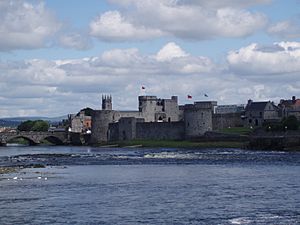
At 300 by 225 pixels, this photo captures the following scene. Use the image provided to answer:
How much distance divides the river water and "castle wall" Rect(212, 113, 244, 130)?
67.2m

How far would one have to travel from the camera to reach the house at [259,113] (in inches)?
4786

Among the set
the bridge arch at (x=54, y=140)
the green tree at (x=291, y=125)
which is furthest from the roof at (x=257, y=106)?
the bridge arch at (x=54, y=140)

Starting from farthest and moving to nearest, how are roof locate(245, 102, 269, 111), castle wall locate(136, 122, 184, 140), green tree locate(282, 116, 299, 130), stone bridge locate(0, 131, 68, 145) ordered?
stone bridge locate(0, 131, 68, 145)
roof locate(245, 102, 269, 111)
castle wall locate(136, 122, 184, 140)
green tree locate(282, 116, 299, 130)

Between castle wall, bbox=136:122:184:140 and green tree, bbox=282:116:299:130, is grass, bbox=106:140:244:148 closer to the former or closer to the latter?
castle wall, bbox=136:122:184:140

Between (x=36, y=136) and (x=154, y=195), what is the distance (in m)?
95.3

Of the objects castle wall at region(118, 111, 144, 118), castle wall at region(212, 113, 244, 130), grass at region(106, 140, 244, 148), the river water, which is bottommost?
the river water

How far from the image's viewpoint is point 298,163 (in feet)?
181

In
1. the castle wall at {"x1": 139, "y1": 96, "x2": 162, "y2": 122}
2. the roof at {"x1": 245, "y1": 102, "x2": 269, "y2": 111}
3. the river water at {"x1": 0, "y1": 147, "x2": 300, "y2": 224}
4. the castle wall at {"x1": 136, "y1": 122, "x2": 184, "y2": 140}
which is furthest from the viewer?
the castle wall at {"x1": 139, "y1": 96, "x2": 162, "y2": 122}

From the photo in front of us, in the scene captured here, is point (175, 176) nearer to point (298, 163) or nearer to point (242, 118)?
point (298, 163)

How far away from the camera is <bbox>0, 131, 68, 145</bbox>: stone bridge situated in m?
125

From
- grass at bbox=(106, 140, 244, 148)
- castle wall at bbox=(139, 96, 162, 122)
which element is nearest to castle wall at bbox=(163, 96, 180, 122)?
castle wall at bbox=(139, 96, 162, 122)

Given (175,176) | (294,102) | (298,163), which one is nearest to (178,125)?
(294,102)

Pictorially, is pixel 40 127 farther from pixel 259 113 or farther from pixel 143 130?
pixel 259 113

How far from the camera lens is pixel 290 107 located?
13538 cm
